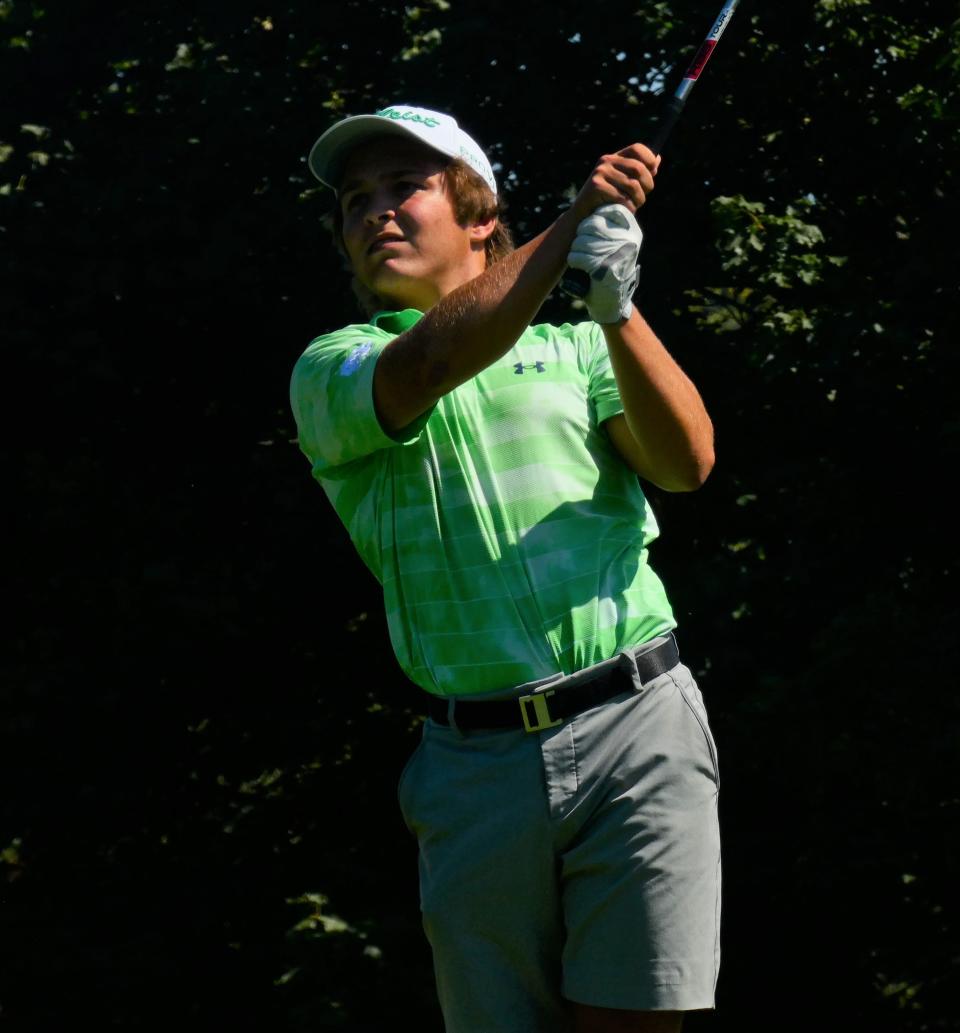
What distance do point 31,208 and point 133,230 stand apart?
1.86 ft

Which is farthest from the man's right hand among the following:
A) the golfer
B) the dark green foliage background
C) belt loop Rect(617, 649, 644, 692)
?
the dark green foliage background

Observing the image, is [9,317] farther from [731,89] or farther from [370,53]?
[731,89]

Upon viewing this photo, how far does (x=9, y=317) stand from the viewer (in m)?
8.02

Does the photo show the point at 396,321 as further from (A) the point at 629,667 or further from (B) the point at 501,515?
(A) the point at 629,667

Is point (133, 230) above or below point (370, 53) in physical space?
below

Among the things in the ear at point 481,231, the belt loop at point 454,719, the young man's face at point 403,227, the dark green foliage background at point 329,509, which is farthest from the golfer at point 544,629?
the dark green foliage background at point 329,509

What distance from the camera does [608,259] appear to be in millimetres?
2268

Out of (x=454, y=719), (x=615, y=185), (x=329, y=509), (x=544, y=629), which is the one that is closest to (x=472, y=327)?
(x=615, y=185)

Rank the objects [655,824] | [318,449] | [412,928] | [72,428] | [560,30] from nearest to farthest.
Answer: [655,824] < [318,449] < [412,928] < [560,30] < [72,428]

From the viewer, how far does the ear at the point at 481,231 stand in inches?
110

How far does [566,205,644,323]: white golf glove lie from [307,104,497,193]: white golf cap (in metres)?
0.48

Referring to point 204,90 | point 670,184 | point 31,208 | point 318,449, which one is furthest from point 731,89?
point 318,449

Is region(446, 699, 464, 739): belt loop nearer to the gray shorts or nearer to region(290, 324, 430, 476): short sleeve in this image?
the gray shorts

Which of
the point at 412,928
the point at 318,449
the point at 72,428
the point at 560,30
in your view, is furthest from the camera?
the point at 72,428
